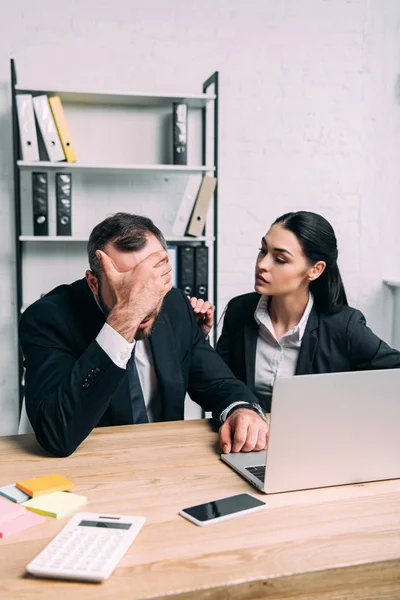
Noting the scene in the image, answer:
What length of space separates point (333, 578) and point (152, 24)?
9.80 ft

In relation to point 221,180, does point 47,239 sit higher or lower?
lower

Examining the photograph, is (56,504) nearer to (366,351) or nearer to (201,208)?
(366,351)

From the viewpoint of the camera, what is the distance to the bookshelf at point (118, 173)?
124 inches

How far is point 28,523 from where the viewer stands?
0.99 metres

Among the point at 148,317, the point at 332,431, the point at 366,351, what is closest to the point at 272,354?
the point at 366,351

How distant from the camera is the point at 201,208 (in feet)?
10.2

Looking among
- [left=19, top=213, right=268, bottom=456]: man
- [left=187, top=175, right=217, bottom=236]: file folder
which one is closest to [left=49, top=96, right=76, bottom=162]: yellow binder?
[left=187, top=175, right=217, bottom=236]: file folder

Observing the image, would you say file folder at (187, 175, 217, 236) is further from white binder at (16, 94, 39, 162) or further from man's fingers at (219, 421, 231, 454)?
man's fingers at (219, 421, 231, 454)

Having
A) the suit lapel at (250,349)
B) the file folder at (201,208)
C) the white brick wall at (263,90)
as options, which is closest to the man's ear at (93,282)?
the suit lapel at (250,349)

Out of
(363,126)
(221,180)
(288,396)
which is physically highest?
(363,126)

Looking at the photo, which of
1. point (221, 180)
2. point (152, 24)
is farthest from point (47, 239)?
point (152, 24)

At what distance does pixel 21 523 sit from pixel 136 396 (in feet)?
2.15

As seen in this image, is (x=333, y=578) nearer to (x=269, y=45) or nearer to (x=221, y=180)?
(x=221, y=180)

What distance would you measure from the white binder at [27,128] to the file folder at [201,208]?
0.78 m
